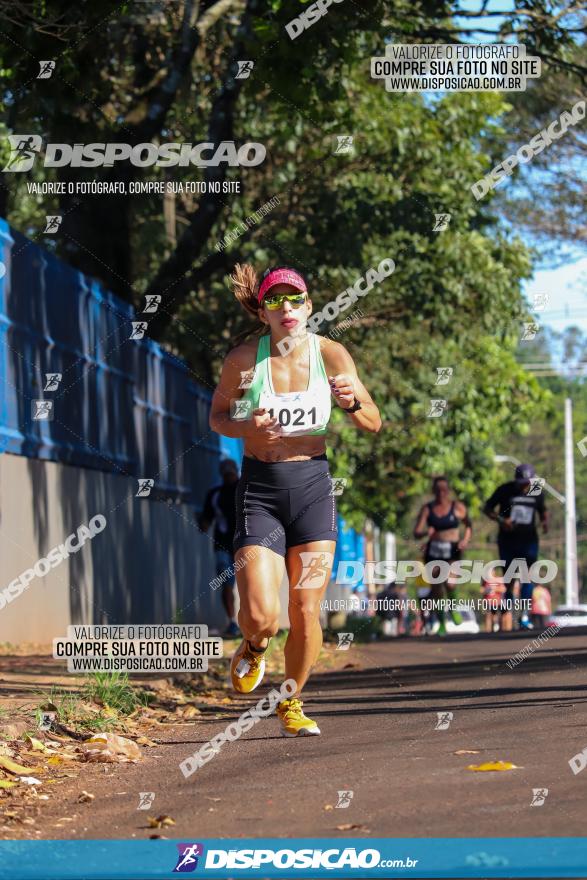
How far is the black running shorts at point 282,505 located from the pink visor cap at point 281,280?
2.54 ft

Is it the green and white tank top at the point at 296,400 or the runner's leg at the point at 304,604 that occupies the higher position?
the green and white tank top at the point at 296,400

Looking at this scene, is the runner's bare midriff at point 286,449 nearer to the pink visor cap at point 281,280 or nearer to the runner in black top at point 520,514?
the pink visor cap at point 281,280

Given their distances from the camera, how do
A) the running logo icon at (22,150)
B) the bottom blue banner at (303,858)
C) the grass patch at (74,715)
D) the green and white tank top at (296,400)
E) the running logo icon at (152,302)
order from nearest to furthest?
Result: the bottom blue banner at (303,858) → the green and white tank top at (296,400) → the grass patch at (74,715) → the running logo icon at (22,150) → the running logo icon at (152,302)

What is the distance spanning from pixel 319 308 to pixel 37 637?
431 inches

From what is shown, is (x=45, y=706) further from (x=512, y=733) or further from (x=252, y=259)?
(x=252, y=259)

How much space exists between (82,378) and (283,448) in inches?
297

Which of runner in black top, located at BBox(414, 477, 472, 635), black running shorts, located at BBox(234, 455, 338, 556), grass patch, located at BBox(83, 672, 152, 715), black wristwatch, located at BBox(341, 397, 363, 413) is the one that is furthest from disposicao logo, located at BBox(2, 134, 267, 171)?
black wristwatch, located at BBox(341, 397, 363, 413)

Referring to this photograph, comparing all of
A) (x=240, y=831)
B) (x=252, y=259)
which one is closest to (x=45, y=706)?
(x=240, y=831)

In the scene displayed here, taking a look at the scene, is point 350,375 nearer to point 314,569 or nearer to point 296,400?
point 296,400

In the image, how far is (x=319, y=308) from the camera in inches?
902

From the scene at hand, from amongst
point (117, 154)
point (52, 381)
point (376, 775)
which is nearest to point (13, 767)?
point (376, 775)

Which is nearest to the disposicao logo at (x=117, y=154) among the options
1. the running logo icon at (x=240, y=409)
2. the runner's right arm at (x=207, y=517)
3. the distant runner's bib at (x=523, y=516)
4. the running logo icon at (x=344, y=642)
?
the runner's right arm at (x=207, y=517)

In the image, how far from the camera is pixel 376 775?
253 inches

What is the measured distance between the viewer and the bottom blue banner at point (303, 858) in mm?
4629
